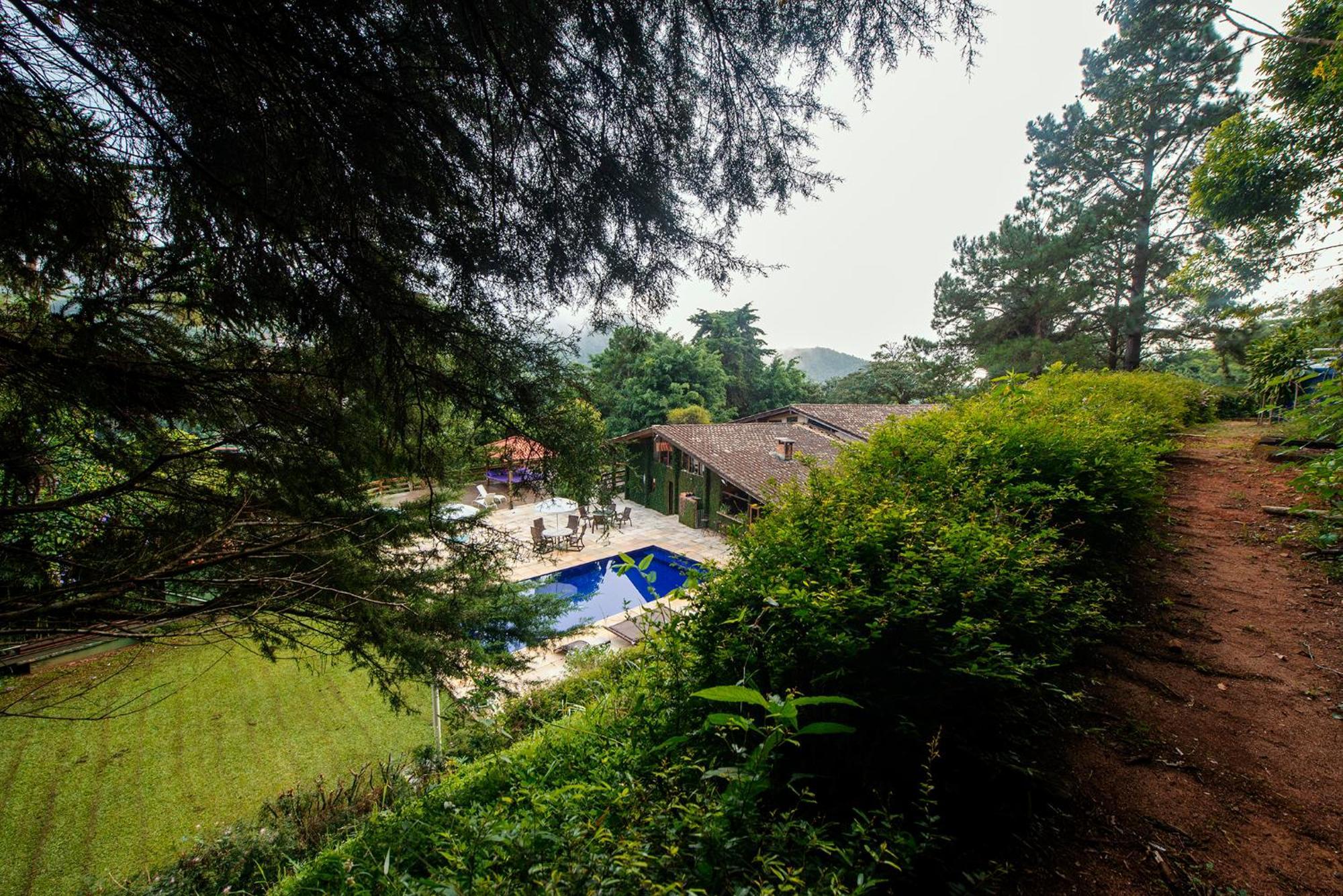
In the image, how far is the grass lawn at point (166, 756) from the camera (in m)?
5.30

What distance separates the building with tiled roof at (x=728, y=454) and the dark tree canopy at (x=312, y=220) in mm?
10050

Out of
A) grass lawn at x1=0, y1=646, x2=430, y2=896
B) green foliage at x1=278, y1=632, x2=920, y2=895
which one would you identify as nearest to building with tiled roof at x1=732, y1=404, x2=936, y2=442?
grass lawn at x1=0, y1=646, x2=430, y2=896

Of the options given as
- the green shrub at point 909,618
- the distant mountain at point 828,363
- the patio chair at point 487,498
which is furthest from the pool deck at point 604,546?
the distant mountain at point 828,363

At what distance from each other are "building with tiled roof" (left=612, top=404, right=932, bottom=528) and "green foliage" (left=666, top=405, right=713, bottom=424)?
2.60 m

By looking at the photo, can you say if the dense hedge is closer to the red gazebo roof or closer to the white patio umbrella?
the red gazebo roof

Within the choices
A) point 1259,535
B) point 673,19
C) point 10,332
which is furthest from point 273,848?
point 1259,535

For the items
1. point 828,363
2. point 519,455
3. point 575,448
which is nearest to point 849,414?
point 575,448

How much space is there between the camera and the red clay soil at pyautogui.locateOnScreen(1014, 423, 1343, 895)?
1386 mm

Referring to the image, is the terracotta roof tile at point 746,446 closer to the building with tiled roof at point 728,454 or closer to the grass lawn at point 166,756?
the building with tiled roof at point 728,454

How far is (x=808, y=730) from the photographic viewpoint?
3.67ft

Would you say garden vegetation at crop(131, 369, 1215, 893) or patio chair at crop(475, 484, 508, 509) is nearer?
garden vegetation at crop(131, 369, 1215, 893)

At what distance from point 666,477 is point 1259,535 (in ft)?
53.9

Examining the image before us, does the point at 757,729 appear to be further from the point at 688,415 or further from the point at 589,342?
the point at 688,415

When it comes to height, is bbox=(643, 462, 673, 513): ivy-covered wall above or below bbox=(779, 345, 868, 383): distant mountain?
below
